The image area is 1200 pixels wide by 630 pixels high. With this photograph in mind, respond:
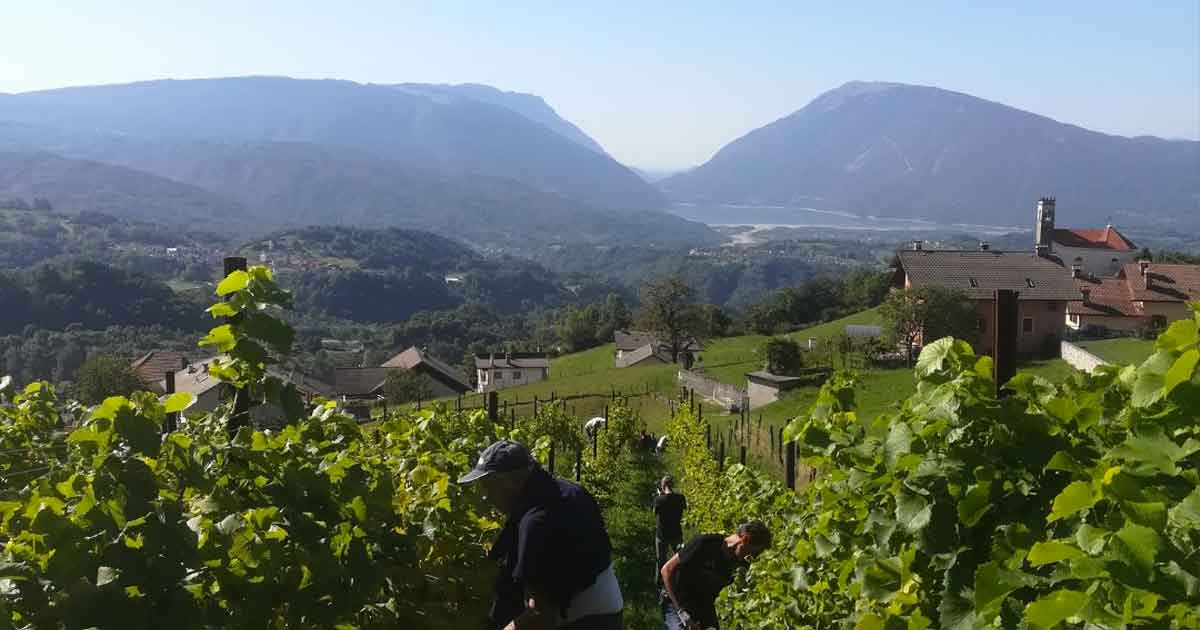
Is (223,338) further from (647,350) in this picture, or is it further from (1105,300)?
(1105,300)

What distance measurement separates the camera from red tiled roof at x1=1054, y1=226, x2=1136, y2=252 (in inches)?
3482

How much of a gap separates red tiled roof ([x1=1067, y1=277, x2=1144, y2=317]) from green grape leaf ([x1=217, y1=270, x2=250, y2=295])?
185 feet

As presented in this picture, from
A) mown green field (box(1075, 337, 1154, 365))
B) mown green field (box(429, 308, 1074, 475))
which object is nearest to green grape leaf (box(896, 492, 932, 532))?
mown green field (box(429, 308, 1074, 475))

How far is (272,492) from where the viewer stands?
320 centimetres

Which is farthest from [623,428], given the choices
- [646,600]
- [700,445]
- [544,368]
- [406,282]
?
[406,282]

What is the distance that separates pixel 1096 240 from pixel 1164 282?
32617mm

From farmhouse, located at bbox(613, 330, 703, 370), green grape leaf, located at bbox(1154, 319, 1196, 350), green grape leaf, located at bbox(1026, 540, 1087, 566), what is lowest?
farmhouse, located at bbox(613, 330, 703, 370)

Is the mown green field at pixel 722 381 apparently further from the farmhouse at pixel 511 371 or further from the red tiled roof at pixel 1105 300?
the red tiled roof at pixel 1105 300

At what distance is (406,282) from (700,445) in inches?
6443

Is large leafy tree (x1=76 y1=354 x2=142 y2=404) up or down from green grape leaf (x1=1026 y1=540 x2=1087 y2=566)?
down

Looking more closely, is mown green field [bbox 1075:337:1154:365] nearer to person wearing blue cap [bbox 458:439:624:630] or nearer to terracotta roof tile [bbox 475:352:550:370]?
terracotta roof tile [bbox 475:352:550:370]

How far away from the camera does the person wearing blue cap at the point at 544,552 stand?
11.6 feet

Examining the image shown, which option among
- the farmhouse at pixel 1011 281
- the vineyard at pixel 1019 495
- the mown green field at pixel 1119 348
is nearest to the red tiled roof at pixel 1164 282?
the farmhouse at pixel 1011 281

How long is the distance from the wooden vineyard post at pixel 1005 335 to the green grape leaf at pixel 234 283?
10.1 feet
